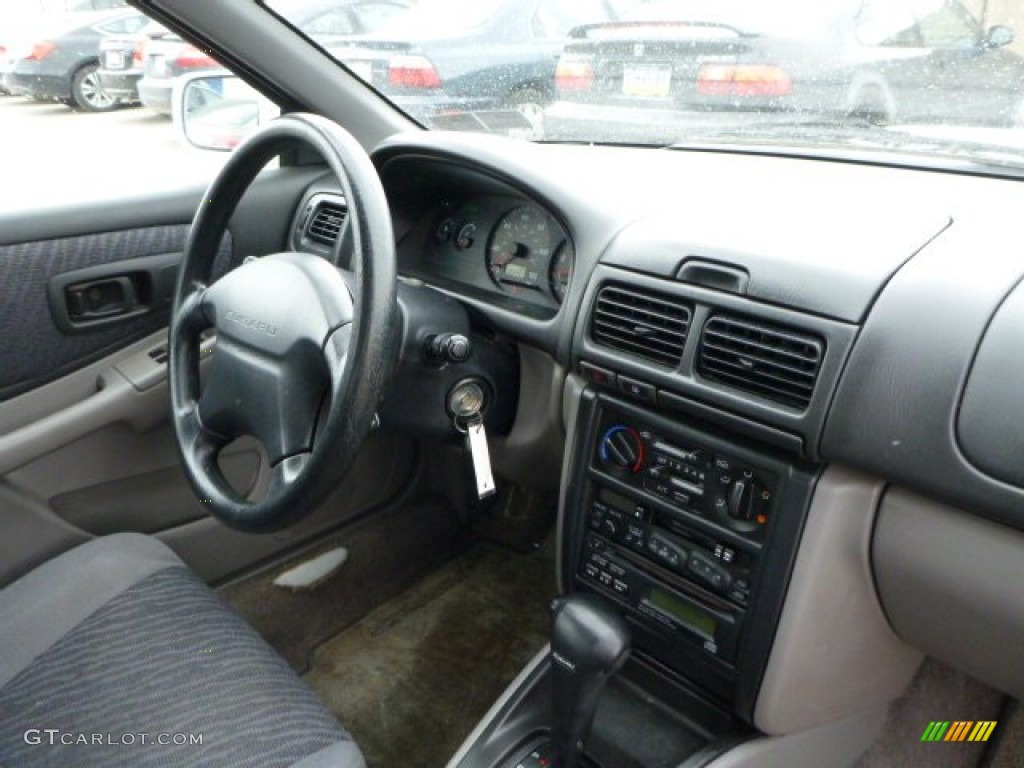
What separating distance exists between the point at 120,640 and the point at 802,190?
3.91 ft

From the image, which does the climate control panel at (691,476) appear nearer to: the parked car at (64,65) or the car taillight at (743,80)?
the car taillight at (743,80)

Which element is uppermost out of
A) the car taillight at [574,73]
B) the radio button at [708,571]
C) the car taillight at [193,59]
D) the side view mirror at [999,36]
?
the side view mirror at [999,36]

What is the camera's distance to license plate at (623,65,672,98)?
164 cm

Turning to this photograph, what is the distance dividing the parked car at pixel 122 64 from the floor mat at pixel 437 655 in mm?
1409

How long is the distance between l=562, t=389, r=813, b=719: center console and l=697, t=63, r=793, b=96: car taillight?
0.68 m

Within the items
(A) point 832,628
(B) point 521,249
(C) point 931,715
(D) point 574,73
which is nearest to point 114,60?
(D) point 574,73

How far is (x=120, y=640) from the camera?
121 centimetres

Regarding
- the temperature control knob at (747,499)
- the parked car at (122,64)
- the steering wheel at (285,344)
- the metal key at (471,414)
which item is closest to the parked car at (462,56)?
the parked car at (122,64)

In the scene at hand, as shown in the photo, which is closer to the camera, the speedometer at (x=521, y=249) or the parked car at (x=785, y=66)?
the parked car at (x=785, y=66)

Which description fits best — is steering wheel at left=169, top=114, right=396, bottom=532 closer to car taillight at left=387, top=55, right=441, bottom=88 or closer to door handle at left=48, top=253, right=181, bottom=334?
door handle at left=48, top=253, right=181, bottom=334

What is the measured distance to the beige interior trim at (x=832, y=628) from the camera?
1.04 m

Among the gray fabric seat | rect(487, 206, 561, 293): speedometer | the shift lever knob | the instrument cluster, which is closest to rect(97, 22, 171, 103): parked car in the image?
the instrument cluster

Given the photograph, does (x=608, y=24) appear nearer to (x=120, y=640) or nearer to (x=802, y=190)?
(x=802, y=190)

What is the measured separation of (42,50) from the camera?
6.63 ft
